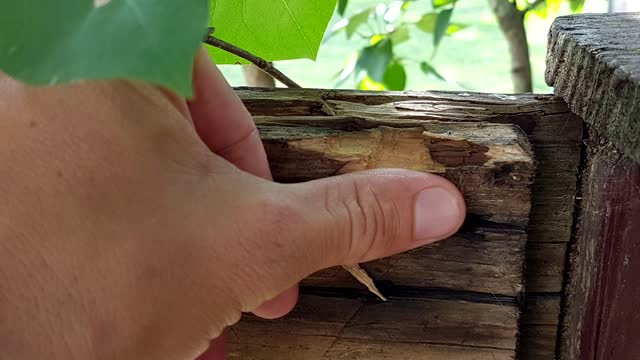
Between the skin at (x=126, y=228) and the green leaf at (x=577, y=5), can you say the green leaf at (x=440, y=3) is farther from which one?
the skin at (x=126, y=228)

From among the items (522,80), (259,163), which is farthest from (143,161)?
(522,80)

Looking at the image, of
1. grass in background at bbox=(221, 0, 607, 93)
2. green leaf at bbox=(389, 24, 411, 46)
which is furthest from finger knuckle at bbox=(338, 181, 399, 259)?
grass in background at bbox=(221, 0, 607, 93)

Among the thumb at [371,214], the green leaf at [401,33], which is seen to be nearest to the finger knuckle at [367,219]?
the thumb at [371,214]

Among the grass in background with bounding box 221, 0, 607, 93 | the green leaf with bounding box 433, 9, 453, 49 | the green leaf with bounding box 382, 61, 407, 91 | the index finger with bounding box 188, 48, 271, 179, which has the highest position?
the index finger with bounding box 188, 48, 271, 179

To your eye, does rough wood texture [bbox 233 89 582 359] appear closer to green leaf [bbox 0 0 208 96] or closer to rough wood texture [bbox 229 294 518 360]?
rough wood texture [bbox 229 294 518 360]

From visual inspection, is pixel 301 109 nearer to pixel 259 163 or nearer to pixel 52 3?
pixel 259 163

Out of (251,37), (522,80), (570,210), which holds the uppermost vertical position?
(251,37)
